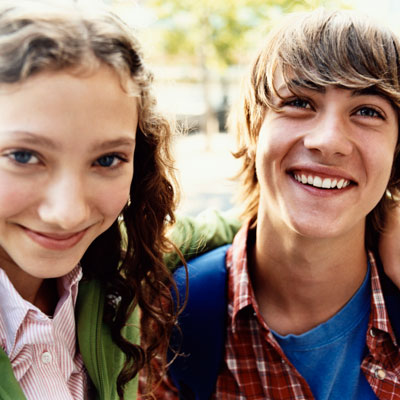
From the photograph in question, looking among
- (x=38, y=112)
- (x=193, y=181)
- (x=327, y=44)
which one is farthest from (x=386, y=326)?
(x=193, y=181)

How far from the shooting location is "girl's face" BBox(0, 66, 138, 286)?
144cm

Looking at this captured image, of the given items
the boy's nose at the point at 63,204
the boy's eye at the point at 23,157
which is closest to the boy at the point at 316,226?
the boy's nose at the point at 63,204

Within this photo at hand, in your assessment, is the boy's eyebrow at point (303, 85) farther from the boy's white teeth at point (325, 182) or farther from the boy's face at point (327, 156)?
the boy's white teeth at point (325, 182)

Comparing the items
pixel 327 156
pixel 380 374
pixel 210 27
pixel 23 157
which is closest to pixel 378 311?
pixel 380 374

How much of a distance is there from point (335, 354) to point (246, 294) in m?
0.45

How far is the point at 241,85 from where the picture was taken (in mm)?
2664

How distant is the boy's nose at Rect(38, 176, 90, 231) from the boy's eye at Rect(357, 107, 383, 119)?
1190 millimetres

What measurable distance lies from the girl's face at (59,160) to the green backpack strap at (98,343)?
35cm

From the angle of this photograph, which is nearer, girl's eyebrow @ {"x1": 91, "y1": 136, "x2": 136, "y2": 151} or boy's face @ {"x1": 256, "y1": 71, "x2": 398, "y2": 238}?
girl's eyebrow @ {"x1": 91, "y1": 136, "x2": 136, "y2": 151}

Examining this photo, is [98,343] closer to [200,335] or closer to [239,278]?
[200,335]

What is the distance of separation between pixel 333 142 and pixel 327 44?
1.34 ft

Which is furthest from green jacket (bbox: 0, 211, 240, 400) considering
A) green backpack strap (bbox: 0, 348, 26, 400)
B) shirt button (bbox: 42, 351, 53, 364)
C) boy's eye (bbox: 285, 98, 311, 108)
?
boy's eye (bbox: 285, 98, 311, 108)

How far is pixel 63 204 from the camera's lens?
4.92 ft

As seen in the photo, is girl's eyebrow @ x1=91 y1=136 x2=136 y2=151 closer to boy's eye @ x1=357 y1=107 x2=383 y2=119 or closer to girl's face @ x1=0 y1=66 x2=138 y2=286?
girl's face @ x1=0 y1=66 x2=138 y2=286
